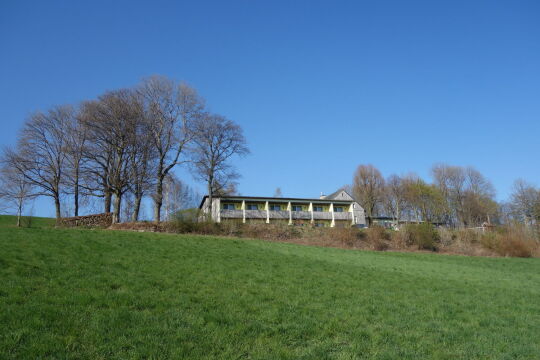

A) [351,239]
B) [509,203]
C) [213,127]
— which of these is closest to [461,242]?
[351,239]

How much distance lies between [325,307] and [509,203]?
55.8 m

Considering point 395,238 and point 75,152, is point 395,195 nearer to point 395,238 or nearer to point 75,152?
point 395,238

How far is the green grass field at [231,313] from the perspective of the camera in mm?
5160

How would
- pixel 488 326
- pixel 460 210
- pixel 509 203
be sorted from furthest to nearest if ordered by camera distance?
1. pixel 460 210
2. pixel 509 203
3. pixel 488 326

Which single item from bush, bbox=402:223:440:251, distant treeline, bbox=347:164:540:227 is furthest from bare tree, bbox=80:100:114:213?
distant treeline, bbox=347:164:540:227

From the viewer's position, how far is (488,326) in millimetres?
7680

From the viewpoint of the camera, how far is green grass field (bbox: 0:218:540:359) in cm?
516

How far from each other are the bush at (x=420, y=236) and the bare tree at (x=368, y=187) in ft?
93.0

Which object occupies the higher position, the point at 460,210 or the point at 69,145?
the point at 69,145

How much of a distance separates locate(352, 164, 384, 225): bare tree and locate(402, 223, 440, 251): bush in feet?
93.0

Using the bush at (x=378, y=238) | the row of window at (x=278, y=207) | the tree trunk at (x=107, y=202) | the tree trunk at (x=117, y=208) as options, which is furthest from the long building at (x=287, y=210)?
the tree trunk at (x=117, y=208)

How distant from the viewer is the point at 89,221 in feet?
95.2

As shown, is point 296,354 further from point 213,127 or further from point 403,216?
point 403,216

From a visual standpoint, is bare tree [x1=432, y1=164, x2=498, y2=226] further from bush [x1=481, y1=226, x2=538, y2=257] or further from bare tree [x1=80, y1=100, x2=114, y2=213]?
bare tree [x1=80, y1=100, x2=114, y2=213]
